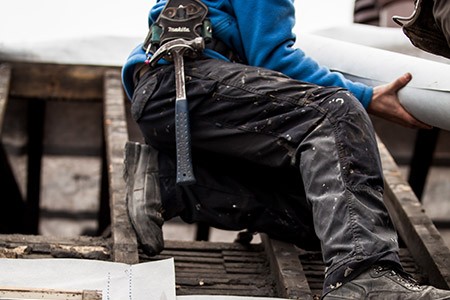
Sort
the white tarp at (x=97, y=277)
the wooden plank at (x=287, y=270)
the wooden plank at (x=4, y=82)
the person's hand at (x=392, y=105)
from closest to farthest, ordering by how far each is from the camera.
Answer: the white tarp at (x=97, y=277)
the wooden plank at (x=287, y=270)
the person's hand at (x=392, y=105)
the wooden plank at (x=4, y=82)

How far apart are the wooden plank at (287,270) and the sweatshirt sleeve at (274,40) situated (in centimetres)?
54

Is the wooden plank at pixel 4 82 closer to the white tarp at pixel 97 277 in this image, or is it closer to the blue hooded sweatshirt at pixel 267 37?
the blue hooded sweatshirt at pixel 267 37

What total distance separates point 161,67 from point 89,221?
3054 mm

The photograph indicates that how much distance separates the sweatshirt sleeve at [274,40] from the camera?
108 inches

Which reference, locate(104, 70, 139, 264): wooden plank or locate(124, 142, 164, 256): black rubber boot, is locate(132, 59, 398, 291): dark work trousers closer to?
locate(124, 142, 164, 256): black rubber boot

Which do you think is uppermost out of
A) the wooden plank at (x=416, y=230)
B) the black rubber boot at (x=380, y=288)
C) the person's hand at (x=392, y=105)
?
the person's hand at (x=392, y=105)

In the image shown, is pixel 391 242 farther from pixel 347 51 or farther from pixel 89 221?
pixel 89 221

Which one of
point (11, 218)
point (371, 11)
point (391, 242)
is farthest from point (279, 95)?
point (371, 11)

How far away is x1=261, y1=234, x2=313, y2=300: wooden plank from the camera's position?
260 centimetres

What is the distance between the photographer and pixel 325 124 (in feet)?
8.13

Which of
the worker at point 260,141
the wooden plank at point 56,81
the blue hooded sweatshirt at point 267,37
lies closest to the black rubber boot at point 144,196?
the worker at point 260,141

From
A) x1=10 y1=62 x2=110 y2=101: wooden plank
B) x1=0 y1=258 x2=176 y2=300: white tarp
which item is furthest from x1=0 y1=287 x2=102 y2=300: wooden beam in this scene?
x1=10 y1=62 x2=110 y2=101: wooden plank

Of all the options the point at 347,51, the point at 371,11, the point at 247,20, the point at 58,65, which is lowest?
the point at 371,11

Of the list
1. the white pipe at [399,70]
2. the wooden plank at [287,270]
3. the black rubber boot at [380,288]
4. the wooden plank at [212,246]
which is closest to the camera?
the black rubber boot at [380,288]
